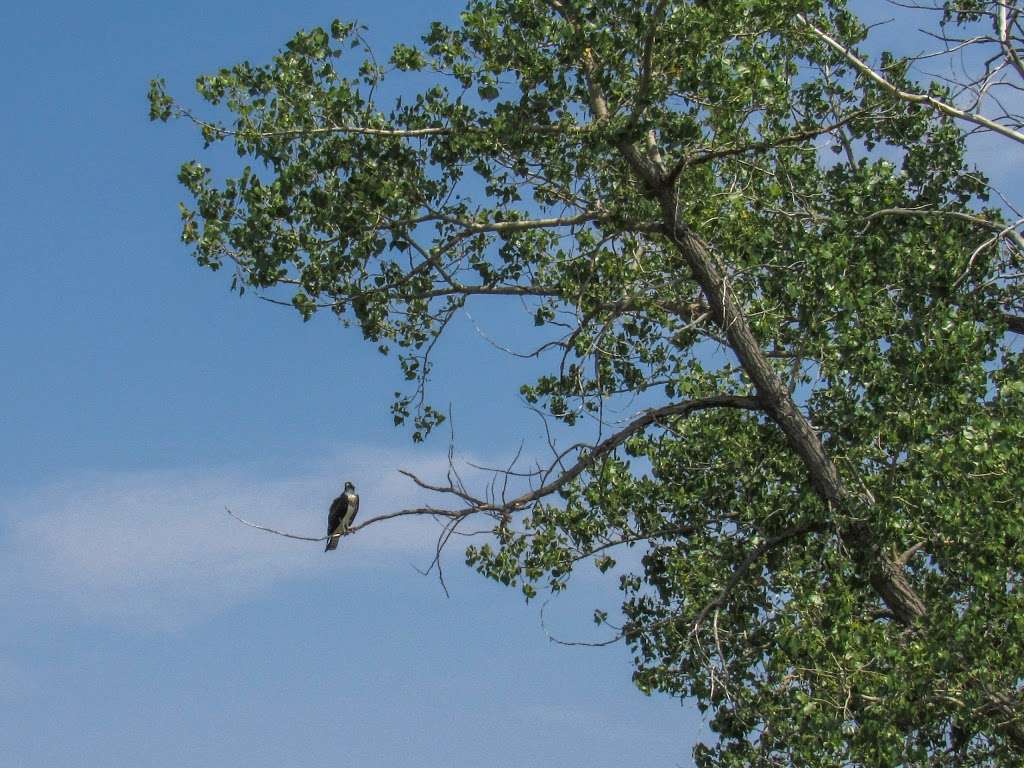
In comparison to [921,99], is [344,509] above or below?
A: below

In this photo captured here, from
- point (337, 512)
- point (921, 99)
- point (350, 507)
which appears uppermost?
point (921, 99)

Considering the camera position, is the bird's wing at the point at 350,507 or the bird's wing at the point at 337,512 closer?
the bird's wing at the point at 337,512

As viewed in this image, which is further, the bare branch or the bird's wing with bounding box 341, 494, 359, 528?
the bird's wing with bounding box 341, 494, 359, 528

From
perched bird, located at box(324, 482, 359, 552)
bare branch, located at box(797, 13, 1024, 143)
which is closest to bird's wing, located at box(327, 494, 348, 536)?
perched bird, located at box(324, 482, 359, 552)

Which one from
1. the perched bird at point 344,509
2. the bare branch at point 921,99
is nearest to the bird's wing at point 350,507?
the perched bird at point 344,509

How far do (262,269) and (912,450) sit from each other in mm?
6599

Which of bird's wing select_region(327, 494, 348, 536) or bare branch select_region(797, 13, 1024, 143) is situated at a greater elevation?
bare branch select_region(797, 13, 1024, 143)

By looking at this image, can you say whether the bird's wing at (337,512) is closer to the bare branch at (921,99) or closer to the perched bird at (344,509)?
the perched bird at (344,509)

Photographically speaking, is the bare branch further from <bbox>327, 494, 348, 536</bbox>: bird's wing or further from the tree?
<bbox>327, 494, 348, 536</bbox>: bird's wing

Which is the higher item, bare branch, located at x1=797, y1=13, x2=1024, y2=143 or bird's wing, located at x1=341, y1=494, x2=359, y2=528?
bare branch, located at x1=797, y1=13, x2=1024, y2=143

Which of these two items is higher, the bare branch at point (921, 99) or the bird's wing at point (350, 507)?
the bare branch at point (921, 99)

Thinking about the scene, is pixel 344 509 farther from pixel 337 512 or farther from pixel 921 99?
pixel 921 99

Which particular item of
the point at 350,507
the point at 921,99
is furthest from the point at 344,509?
the point at 921,99

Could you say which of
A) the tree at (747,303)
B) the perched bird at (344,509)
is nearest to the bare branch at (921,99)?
the tree at (747,303)
